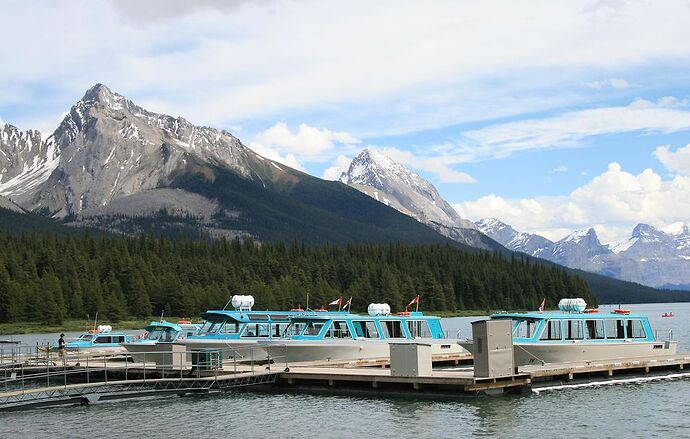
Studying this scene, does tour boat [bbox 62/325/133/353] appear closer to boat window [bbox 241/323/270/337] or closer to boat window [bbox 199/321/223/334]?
boat window [bbox 199/321/223/334]

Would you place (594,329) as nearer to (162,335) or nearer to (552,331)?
(552,331)

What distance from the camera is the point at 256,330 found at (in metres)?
56.3

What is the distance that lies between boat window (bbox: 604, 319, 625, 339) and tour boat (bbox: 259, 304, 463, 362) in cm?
1193

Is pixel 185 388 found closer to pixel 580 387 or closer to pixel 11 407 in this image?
pixel 11 407

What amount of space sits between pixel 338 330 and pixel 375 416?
16.8m

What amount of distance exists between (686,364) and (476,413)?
18.0 m

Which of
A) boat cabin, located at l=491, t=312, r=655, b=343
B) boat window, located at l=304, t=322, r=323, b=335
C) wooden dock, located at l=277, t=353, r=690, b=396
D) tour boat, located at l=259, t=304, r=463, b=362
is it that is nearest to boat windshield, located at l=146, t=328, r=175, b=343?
tour boat, located at l=259, t=304, r=463, b=362

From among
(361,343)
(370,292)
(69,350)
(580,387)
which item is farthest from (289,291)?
(580,387)

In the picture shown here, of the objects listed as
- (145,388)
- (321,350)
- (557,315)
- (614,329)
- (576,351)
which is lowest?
(145,388)

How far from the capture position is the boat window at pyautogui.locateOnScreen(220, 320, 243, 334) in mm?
56125

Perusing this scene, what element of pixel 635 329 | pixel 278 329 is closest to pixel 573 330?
pixel 635 329

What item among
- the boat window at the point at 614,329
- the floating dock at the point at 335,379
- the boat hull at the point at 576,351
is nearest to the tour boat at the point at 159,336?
the floating dock at the point at 335,379

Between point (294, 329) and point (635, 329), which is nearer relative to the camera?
point (635, 329)

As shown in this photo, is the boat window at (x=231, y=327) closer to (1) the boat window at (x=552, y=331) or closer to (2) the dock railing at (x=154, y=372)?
(2) the dock railing at (x=154, y=372)
